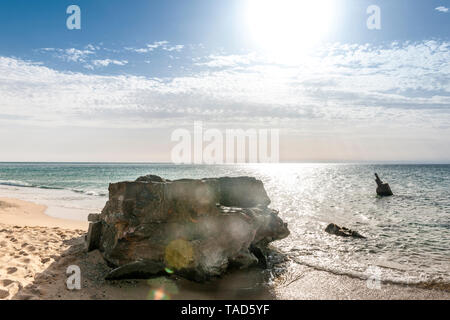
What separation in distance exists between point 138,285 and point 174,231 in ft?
5.55

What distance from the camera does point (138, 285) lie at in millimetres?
7730

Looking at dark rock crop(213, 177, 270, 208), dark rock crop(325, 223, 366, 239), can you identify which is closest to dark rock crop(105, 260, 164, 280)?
dark rock crop(213, 177, 270, 208)

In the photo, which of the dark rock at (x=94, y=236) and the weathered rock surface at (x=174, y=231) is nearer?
the weathered rock surface at (x=174, y=231)

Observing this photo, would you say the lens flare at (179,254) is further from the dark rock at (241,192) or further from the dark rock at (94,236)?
the dark rock at (241,192)

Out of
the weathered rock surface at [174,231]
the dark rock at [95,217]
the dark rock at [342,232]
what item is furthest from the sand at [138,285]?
the dark rock at [342,232]

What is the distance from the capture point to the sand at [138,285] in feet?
23.6

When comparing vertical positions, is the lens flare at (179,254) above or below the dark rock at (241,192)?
below

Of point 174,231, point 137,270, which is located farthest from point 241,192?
point 137,270

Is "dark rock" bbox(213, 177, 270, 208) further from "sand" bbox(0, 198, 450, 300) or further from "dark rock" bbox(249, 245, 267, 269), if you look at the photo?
"sand" bbox(0, 198, 450, 300)

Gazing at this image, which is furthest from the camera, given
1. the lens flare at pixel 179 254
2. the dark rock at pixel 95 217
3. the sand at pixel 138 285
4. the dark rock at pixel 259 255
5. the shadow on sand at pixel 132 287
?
the dark rock at pixel 95 217

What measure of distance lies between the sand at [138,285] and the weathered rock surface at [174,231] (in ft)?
1.24

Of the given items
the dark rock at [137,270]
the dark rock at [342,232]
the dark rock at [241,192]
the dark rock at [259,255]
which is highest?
the dark rock at [241,192]

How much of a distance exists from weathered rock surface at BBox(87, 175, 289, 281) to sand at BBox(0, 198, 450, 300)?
1.24 feet

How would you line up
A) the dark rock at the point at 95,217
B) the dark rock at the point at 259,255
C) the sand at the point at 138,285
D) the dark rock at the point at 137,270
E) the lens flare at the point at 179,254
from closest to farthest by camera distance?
the sand at the point at 138,285
the dark rock at the point at 137,270
the lens flare at the point at 179,254
the dark rock at the point at 259,255
the dark rock at the point at 95,217
